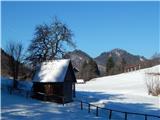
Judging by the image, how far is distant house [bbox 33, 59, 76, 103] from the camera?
51406 millimetres

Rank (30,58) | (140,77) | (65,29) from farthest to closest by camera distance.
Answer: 1. (140,77)
2. (65,29)
3. (30,58)

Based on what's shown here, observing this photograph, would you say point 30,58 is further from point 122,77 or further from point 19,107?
point 122,77

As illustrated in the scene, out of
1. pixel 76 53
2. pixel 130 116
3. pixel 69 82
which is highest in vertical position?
pixel 76 53

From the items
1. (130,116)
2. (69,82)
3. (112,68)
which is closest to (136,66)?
(112,68)

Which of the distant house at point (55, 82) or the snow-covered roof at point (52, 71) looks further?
the snow-covered roof at point (52, 71)

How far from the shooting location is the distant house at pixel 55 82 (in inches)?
2024

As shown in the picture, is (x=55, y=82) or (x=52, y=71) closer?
(x=55, y=82)

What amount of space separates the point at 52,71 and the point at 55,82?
2.35m

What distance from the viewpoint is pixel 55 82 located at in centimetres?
5206

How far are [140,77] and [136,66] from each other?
5157 cm

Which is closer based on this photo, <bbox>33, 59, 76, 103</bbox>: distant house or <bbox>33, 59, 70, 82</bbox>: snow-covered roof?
<bbox>33, 59, 76, 103</bbox>: distant house

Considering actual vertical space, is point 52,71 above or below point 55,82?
above

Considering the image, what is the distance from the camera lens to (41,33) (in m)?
66.2

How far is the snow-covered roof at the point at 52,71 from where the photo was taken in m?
52.3
